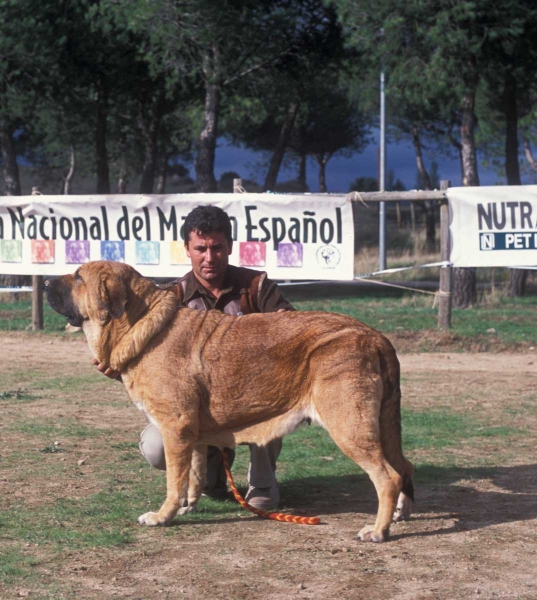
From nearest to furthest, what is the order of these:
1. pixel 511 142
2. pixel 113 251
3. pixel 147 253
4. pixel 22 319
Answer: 1. pixel 147 253
2. pixel 113 251
3. pixel 22 319
4. pixel 511 142

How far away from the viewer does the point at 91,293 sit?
533 cm

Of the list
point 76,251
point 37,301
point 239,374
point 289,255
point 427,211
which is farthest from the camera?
point 427,211

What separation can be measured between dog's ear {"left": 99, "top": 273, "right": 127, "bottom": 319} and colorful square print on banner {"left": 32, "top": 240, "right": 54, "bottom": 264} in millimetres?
8995

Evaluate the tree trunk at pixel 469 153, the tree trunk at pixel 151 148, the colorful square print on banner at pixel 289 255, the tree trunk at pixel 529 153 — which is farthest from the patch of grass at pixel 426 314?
the tree trunk at pixel 529 153

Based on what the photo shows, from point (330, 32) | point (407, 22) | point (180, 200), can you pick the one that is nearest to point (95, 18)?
point (330, 32)

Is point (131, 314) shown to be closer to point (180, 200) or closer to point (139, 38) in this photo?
point (180, 200)

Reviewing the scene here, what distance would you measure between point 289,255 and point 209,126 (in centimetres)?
954

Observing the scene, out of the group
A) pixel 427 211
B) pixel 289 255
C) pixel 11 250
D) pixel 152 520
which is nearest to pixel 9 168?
pixel 11 250

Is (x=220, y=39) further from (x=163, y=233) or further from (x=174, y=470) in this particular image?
(x=174, y=470)

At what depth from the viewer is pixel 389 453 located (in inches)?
209

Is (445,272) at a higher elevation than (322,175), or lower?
lower

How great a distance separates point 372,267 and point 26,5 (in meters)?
12.0

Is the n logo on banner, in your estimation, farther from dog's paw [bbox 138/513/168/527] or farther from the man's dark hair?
dog's paw [bbox 138/513/168/527]

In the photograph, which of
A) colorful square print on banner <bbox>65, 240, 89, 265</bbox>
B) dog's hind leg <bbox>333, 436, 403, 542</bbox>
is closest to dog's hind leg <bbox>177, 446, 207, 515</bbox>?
dog's hind leg <bbox>333, 436, 403, 542</bbox>
